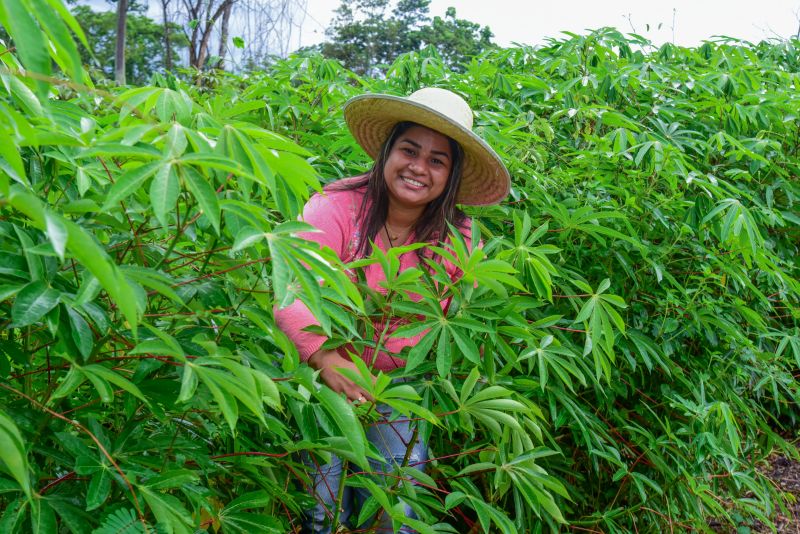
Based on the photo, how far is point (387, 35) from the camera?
22781 mm

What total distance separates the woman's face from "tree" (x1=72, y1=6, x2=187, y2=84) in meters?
18.7

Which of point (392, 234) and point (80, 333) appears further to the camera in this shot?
point (392, 234)

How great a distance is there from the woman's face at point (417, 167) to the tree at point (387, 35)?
19441mm

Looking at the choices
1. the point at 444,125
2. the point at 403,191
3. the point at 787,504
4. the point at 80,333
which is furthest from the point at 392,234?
the point at 787,504

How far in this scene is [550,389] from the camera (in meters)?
1.89

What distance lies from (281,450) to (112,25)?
21.3m

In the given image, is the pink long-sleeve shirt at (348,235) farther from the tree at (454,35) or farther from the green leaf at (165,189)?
the tree at (454,35)

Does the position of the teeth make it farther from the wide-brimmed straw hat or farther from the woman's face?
the wide-brimmed straw hat

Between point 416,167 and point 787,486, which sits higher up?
point 416,167

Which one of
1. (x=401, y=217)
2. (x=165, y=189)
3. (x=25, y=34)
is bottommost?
(x=401, y=217)

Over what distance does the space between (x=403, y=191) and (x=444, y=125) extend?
6.6 inches

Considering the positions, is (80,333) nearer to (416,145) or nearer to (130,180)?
(130,180)

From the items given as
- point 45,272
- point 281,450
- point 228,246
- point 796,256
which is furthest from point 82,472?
point 796,256

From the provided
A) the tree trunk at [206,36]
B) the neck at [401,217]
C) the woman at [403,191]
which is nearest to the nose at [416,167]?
the woman at [403,191]
